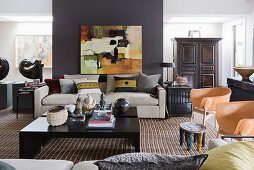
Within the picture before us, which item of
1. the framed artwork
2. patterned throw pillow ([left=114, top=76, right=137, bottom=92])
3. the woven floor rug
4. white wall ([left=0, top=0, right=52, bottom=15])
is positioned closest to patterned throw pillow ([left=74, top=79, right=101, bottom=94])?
patterned throw pillow ([left=114, top=76, right=137, bottom=92])

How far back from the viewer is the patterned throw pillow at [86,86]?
16.3 ft

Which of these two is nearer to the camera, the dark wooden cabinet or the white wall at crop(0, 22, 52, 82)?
the dark wooden cabinet

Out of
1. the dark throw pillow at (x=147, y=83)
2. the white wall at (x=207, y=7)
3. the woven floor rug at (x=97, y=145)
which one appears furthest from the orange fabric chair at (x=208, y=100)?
the white wall at (x=207, y=7)

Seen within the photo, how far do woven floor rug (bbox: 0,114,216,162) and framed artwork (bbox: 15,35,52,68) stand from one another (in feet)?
14.0

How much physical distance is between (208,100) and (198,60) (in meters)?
3.86

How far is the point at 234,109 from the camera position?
3076 millimetres

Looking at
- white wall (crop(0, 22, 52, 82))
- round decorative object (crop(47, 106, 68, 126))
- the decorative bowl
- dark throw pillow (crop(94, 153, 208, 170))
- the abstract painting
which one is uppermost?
white wall (crop(0, 22, 52, 82))

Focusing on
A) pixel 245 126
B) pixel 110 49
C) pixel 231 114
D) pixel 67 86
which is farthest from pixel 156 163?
pixel 110 49

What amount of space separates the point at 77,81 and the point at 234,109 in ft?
10.9

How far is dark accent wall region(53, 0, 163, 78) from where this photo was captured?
566 centimetres

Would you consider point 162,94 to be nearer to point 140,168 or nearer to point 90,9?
point 90,9

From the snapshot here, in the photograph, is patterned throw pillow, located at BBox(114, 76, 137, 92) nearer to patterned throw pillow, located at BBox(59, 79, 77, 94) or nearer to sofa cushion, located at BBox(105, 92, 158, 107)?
sofa cushion, located at BBox(105, 92, 158, 107)

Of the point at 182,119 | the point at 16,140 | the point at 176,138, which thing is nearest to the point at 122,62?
the point at 182,119

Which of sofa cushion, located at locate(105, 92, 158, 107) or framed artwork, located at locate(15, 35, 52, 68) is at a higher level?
framed artwork, located at locate(15, 35, 52, 68)
